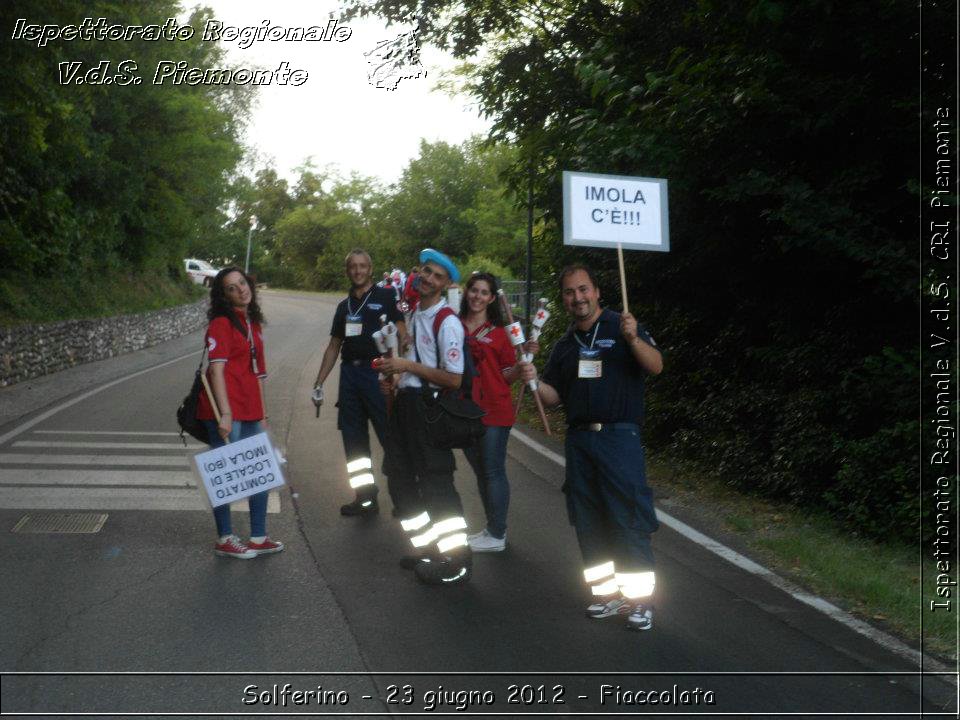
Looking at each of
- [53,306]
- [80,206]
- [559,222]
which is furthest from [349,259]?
[80,206]

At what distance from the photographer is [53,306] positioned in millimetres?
25828

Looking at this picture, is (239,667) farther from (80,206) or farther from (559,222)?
(80,206)

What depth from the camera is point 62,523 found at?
834 cm

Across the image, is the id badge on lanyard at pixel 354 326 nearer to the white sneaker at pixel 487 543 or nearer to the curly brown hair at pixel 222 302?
the curly brown hair at pixel 222 302

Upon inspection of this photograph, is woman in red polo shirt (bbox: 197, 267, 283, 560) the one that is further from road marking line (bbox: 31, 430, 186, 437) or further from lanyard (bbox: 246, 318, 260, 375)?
road marking line (bbox: 31, 430, 186, 437)

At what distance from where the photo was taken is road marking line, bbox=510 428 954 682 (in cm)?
562

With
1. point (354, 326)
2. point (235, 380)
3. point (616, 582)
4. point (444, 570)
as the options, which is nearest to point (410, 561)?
point (444, 570)

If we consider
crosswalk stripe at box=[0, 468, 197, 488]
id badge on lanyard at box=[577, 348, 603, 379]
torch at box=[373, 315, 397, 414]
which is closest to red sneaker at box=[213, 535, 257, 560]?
torch at box=[373, 315, 397, 414]

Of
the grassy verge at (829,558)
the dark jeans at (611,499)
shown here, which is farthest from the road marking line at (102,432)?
the dark jeans at (611,499)

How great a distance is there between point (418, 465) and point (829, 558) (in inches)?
113

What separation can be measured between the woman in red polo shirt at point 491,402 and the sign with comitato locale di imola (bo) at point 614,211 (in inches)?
39.1

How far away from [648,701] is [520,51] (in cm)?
1379

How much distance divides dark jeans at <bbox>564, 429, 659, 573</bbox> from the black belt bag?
0.81 m

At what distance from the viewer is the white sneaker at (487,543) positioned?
7711mm
